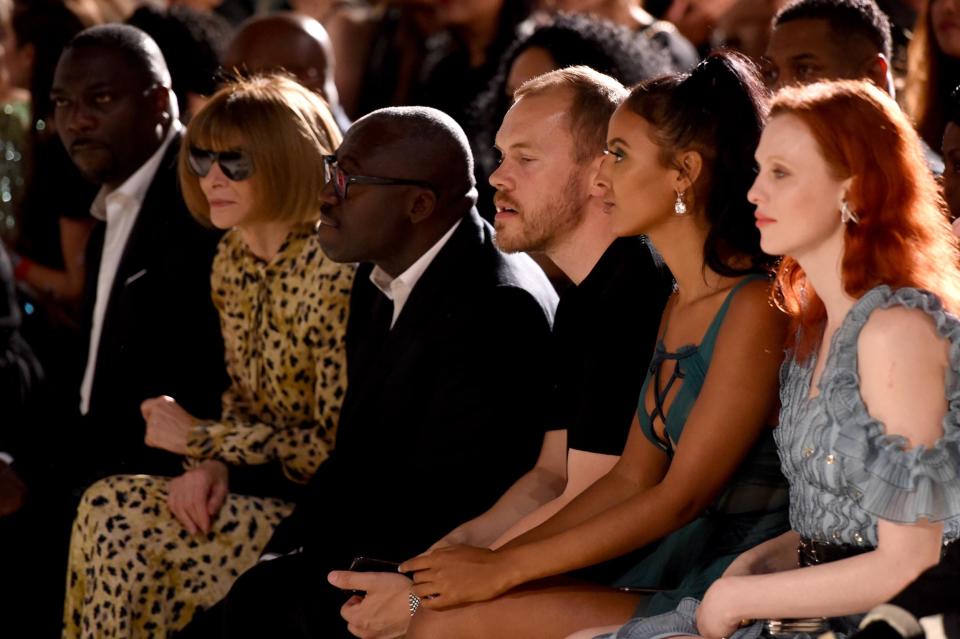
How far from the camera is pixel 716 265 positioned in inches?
112

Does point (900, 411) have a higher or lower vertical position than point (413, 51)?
lower

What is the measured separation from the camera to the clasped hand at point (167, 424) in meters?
4.09

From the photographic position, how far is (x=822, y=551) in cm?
249

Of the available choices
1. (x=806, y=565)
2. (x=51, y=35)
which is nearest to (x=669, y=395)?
(x=806, y=565)

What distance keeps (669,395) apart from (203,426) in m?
1.62

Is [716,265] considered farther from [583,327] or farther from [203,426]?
[203,426]

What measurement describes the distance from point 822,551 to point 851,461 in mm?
215

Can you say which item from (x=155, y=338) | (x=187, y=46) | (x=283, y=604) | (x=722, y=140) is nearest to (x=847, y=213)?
(x=722, y=140)

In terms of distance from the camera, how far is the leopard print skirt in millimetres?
3855

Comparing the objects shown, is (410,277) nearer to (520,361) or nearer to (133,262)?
(520,361)

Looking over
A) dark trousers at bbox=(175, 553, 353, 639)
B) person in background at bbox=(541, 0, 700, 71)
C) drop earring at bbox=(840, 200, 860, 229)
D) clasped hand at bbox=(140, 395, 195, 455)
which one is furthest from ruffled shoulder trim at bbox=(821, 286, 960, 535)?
person in background at bbox=(541, 0, 700, 71)

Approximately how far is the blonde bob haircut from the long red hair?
76.8 inches

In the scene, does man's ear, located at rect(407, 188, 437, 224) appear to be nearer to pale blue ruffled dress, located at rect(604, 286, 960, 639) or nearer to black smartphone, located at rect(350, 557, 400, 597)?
black smartphone, located at rect(350, 557, 400, 597)

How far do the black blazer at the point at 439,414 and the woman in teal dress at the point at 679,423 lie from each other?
20.9 inches
